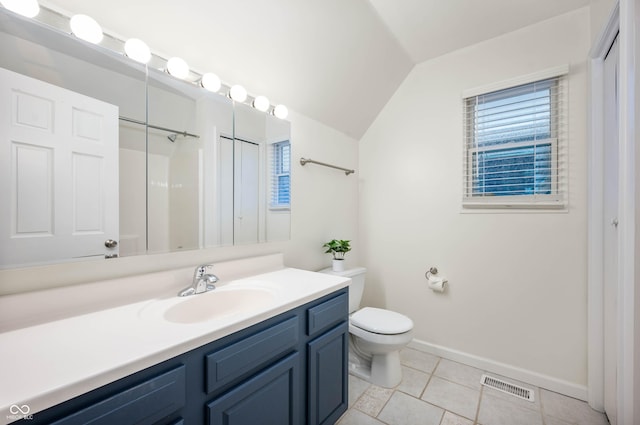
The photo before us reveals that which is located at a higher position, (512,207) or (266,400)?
(512,207)

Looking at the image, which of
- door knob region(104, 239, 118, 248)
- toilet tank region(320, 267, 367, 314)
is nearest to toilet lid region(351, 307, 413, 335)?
toilet tank region(320, 267, 367, 314)

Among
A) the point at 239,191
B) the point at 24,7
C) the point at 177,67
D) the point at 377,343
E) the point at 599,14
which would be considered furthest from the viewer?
the point at 377,343

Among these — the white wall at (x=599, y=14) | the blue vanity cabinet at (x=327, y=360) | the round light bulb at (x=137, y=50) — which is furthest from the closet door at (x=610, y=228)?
the round light bulb at (x=137, y=50)

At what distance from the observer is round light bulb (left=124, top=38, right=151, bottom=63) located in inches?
44.0

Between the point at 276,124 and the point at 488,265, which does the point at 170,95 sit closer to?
the point at 276,124

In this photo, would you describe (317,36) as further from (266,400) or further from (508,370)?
(508,370)

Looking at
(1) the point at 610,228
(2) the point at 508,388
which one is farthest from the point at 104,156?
(2) the point at 508,388

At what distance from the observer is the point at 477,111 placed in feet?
6.60

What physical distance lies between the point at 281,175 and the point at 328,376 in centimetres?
123

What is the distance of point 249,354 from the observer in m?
0.94

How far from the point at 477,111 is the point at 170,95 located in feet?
6.73

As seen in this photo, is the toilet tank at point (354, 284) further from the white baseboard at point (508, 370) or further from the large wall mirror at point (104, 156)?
the large wall mirror at point (104, 156)

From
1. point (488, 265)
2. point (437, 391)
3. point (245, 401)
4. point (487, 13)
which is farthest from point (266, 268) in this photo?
point (487, 13)

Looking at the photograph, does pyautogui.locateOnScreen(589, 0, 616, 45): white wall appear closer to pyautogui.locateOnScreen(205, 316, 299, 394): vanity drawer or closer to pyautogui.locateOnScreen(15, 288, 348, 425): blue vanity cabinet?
pyautogui.locateOnScreen(15, 288, 348, 425): blue vanity cabinet
